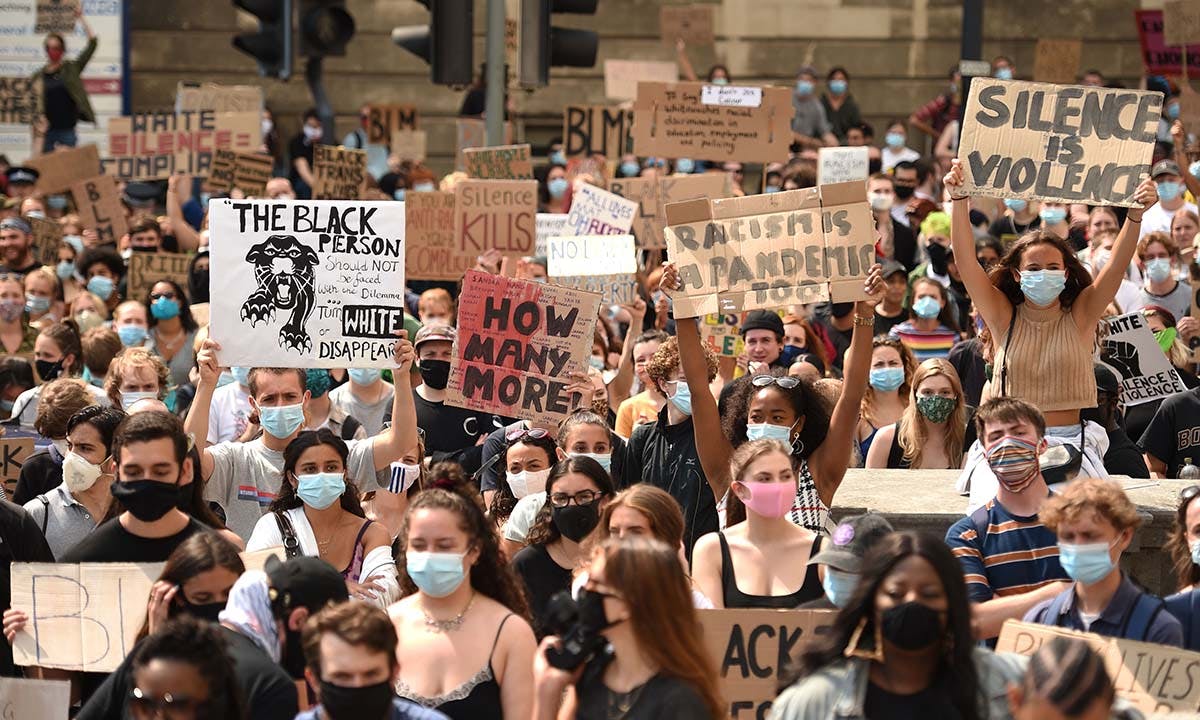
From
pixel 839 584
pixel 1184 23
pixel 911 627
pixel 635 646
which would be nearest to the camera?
pixel 911 627

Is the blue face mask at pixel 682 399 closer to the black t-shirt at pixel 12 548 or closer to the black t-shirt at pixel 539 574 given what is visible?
the black t-shirt at pixel 539 574

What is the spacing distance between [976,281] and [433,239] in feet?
17.3

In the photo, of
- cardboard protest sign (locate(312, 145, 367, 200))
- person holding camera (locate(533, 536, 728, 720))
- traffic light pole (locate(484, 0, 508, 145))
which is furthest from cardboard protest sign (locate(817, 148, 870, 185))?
person holding camera (locate(533, 536, 728, 720))

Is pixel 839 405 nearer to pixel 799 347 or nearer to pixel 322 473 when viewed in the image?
pixel 322 473

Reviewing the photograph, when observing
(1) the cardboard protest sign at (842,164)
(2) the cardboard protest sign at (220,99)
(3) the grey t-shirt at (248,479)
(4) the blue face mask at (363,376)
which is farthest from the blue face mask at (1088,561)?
(2) the cardboard protest sign at (220,99)

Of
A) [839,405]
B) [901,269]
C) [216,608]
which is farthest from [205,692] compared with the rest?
[901,269]

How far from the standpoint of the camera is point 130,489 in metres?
5.92

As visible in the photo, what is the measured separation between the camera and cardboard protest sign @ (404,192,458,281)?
12.2 meters

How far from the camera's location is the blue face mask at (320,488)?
6508 millimetres

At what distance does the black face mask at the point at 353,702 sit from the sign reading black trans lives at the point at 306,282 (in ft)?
12.8

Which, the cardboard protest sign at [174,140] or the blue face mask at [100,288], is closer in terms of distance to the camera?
the blue face mask at [100,288]

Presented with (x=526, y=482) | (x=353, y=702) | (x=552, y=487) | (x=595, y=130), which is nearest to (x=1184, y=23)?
(x=595, y=130)

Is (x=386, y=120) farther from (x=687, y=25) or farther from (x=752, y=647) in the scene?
(x=752, y=647)

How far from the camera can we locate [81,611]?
5.71 metres
